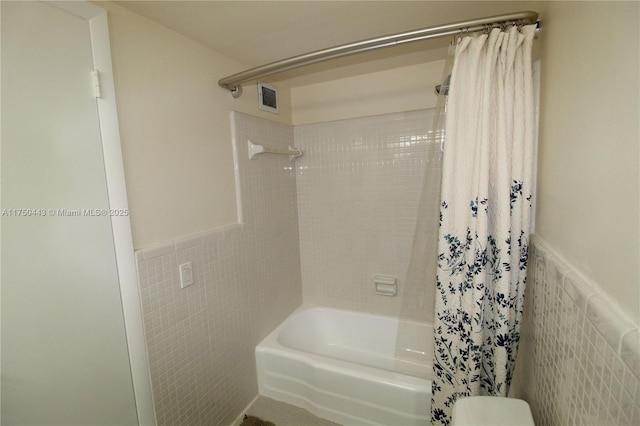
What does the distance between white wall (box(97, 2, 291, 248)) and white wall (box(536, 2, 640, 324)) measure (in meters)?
1.51

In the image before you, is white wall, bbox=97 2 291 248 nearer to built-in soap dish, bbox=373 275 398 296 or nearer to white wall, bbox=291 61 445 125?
white wall, bbox=291 61 445 125

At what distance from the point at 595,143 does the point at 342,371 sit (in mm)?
1568

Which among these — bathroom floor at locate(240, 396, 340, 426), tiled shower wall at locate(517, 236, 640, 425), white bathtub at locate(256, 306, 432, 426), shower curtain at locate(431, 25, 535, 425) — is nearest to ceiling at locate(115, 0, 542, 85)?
shower curtain at locate(431, 25, 535, 425)

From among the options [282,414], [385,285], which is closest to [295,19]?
[385,285]

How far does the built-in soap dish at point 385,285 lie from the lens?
86.2 inches

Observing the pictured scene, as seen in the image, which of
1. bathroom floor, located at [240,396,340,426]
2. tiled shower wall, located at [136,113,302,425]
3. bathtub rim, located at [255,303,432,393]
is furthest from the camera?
bathroom floor, located at [240,396,340,426]

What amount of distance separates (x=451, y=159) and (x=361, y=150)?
1.09 meters

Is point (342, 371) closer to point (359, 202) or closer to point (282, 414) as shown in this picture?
point (282, 414)

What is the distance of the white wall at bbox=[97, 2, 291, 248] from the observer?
117 cm

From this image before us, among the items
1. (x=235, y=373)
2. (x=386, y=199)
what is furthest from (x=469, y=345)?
(x=235, y=373)

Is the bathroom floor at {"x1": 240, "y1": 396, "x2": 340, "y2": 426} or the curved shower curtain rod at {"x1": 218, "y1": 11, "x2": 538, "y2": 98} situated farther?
the bathroom floor at {"x1": 240, "y1": 396, "x2": 340, "y2": 426}

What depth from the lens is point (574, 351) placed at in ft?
2.38

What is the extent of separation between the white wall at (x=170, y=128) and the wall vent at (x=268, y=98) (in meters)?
0.26

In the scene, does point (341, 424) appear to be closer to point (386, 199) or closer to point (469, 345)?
point (469, 345)
